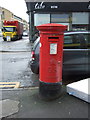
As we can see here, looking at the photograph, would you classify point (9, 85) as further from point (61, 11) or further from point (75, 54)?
point (61, 11)

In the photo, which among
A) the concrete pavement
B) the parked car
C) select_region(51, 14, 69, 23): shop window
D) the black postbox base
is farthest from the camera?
select_region(51, 14, 69, 23): shop window

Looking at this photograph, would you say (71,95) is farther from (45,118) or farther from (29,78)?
(29,78)

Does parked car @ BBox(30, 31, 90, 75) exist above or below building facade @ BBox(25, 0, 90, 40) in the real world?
below

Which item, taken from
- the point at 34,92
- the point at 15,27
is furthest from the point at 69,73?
the point at 15,27

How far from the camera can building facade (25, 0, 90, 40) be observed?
19458 millimetres

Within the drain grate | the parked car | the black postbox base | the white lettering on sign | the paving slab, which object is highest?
the white lettering on sign

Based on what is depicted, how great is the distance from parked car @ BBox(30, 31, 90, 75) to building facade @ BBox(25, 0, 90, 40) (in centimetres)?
1437

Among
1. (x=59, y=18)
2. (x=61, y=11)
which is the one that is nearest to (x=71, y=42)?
(x=59, y=18)

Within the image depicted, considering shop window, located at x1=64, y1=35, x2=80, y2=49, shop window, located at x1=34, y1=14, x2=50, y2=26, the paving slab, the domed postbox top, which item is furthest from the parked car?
shop window, located at x1=34, y1=14, x2=50, y2=26

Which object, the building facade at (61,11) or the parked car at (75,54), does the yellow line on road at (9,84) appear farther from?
the building facade at (61,11)

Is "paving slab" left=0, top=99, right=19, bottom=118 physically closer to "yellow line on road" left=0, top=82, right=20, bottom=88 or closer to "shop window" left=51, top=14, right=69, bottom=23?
"yellow line on road" left=0, top=82, right=20, bottom=88

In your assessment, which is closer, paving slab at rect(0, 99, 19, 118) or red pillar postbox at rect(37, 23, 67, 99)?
paving slab at rect(0, 99, 19, 118)

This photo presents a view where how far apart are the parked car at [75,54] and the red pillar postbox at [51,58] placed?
1305 mm

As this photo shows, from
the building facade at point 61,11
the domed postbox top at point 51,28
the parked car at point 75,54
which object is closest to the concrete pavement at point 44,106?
the parked car at point 75,54
